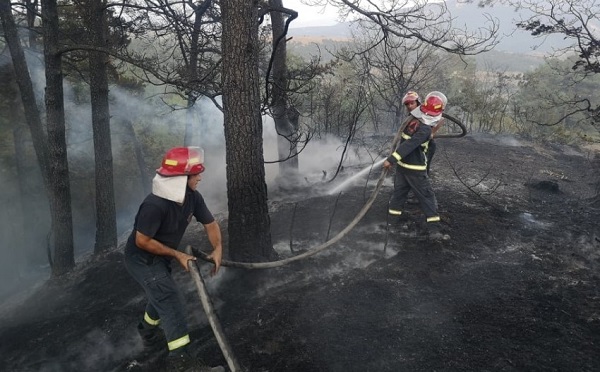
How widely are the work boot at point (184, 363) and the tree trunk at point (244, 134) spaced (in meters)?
1.67

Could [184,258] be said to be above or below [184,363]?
above

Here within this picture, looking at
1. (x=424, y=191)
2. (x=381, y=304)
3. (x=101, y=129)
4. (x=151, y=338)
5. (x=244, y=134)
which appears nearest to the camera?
(x=151, y=338)

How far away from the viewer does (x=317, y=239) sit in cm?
584

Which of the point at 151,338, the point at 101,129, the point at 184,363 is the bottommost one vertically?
the point at 151,338

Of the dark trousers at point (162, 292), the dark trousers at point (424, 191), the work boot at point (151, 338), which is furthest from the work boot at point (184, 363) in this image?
the dark trousers at point (424, 191)

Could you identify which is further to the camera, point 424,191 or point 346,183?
point 346,183

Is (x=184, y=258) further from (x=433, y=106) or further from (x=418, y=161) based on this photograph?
(x=433, y=106)

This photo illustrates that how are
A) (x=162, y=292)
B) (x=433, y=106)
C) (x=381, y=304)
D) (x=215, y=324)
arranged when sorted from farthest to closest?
(x=433, y=106)
(x=381, y=304)
(x=162, y=292)
(x=215, y=324)

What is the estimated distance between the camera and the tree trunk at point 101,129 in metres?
6.93

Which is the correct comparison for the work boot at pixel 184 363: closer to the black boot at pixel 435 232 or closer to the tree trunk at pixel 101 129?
the black boot at pixel 435 232

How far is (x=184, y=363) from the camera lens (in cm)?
A: 318

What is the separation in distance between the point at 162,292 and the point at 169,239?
1.53ft

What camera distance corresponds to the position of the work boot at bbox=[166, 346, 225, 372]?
3.10m

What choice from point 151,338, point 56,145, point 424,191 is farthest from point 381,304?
point 56,145
